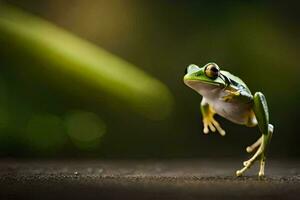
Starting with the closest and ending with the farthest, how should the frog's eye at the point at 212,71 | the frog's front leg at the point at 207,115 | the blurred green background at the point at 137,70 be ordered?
the frog's eye at the point at 212,71, the frog's front leg at the point at 207,115, the blurred green background at the point at 137,70

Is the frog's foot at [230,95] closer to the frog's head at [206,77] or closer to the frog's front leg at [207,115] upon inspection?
the frog's head at [206,77]

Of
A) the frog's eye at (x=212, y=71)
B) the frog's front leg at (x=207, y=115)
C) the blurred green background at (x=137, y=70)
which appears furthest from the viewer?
the blurred green background at (x=137, y=70)

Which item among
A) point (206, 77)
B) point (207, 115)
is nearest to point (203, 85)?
point (206, 77)

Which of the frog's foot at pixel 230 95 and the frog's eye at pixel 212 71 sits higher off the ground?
the frog's eye at pixel 212 71

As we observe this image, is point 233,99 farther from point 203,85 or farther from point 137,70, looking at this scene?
point 137,70

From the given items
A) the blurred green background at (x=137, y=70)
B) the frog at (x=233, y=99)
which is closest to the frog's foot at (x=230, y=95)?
the frog at (x=233, y=99)

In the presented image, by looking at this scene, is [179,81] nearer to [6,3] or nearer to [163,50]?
[163,50]

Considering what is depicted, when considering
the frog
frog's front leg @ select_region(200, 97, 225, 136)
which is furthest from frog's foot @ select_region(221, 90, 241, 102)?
frog's front leg @ select_region(200, 97, 225, 136)

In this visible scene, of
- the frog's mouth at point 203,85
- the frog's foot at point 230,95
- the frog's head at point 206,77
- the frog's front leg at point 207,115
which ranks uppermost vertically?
the frog's head at point 206,77
